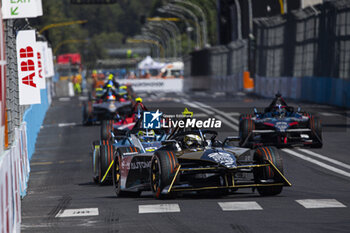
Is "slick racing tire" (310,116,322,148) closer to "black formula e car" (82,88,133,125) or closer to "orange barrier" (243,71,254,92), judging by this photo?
"black formula e car" (82,88,133,125)

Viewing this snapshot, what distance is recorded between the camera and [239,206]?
10773 millimetres

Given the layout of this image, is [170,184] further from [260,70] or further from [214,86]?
[214,86]

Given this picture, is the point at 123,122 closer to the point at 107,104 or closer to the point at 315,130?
the point at 315,130

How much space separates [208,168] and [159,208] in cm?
92

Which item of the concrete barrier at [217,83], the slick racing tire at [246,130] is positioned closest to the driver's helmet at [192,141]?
the slick racing tire at [246,130]

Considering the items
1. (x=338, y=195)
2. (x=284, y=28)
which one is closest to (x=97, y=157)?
(x=338, y=195)

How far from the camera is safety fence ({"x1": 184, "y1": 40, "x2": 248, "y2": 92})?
69.8m

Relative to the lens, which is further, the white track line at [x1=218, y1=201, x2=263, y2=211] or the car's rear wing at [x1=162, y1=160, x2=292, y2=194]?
the car's rear wing at [x1=162, y1=160, x2=292, y2=194]

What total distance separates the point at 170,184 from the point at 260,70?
1901 inches

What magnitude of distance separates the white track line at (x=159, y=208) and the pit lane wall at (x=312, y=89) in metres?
25.2

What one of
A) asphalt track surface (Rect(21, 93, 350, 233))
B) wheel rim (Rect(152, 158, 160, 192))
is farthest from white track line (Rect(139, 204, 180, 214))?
wheel rim (Rect(152, 158, 160, 192))

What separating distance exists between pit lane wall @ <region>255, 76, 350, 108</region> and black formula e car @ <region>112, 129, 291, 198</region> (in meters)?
23.8

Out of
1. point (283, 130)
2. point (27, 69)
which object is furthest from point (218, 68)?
point (27, 69)

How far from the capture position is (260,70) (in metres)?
59.3
